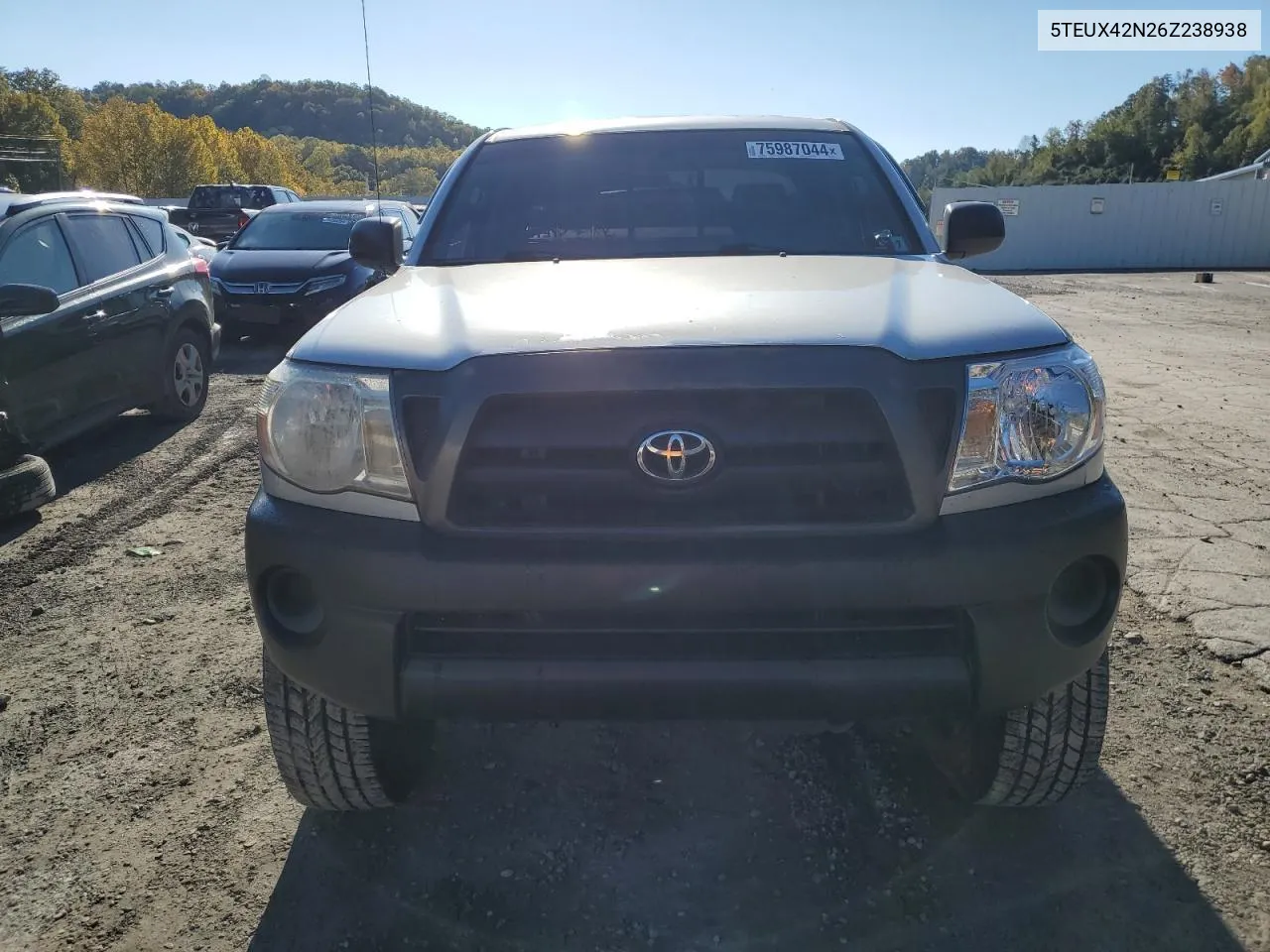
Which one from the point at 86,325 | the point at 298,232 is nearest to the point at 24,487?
the point at 86,325

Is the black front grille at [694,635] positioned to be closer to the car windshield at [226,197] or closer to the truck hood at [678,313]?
the truck hood at [678,313]

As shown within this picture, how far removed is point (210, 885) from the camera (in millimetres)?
2234

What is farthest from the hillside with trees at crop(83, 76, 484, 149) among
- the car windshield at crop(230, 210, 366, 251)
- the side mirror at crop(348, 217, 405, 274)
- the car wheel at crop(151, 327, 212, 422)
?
the side mirror at crop(348, 217, 405, 274)

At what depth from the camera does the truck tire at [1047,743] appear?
2.13 metres

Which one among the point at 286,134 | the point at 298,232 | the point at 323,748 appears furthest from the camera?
the point at 286,134

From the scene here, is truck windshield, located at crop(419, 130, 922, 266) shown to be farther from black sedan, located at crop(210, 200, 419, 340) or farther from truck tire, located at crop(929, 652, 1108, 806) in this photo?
black sedan, located at crop(210, 200, 419, 340)

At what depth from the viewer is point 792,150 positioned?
329 centimetres

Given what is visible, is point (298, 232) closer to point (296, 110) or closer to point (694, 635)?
point (694, 635)

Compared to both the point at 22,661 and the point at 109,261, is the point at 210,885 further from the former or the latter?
the point at 109,261

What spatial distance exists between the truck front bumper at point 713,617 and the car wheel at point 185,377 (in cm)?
538

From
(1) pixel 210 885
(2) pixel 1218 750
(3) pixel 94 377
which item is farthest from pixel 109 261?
(2) pixel 1218 750

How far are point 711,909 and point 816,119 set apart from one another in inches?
111

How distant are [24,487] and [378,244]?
2.63 meters

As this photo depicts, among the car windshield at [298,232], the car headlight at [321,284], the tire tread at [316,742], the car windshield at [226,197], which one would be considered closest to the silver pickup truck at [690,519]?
the tire tread at [316,742]
